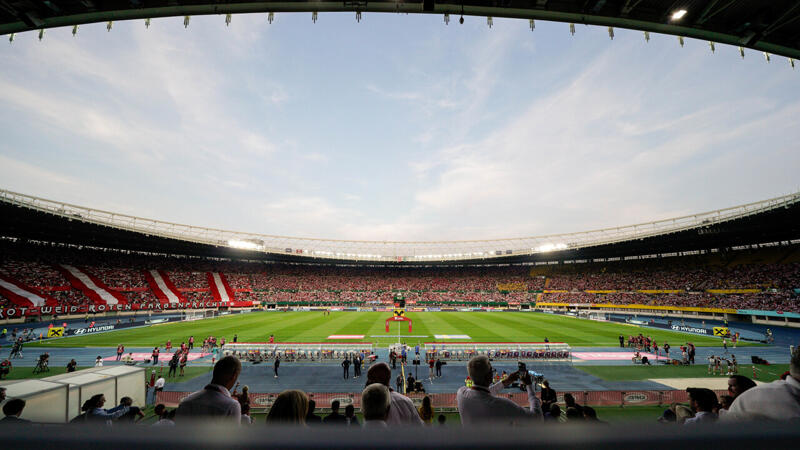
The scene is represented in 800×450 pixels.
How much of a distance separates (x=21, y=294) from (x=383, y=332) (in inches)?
1704

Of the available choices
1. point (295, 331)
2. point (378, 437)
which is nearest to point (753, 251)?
point (295, 331)

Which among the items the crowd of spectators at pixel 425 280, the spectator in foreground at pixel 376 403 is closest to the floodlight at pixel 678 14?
the spectator in foreground at pixel 376 403

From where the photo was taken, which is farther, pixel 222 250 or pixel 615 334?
pixel 222 250

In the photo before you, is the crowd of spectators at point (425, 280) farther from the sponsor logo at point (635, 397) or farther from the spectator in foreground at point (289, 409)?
the spectator in foreground at point (289, 409)

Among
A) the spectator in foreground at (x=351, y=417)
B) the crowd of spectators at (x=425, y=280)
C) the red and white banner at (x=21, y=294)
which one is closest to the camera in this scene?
the spectator in foreground at (x=351, y=417)

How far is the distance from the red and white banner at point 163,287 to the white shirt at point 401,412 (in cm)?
6318

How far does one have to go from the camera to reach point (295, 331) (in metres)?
37.5

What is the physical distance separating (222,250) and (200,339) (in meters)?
Result: 37.8

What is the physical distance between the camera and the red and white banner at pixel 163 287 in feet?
181

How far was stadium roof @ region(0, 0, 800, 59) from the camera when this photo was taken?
8.79 metres

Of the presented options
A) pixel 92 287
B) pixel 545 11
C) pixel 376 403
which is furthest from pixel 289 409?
pixel 92 287

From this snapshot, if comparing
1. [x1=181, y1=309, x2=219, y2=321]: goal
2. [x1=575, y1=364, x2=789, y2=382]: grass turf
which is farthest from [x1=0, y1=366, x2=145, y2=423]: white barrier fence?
[x1=181, y1=309, x2=219, y2=321]: goal

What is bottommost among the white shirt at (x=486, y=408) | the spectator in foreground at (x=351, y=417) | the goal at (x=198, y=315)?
the goal at (x=198, y=315)

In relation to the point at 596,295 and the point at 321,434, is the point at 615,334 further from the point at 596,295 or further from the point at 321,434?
the point at 321,434
